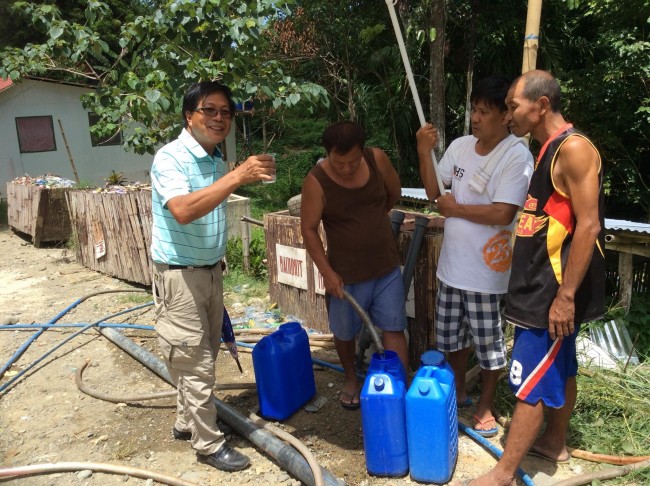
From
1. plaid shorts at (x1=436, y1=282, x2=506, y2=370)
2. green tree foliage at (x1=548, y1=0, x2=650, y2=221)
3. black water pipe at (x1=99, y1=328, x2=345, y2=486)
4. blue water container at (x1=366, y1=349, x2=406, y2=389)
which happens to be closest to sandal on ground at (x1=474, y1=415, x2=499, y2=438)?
plaid shorts at (x1=436, y1=282, x2=506, y2=370)

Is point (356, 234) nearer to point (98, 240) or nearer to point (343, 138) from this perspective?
point (343, 138)

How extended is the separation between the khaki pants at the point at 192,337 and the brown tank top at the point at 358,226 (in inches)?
28.4

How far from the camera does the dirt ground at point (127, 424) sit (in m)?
2.90

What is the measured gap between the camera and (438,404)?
254 cm

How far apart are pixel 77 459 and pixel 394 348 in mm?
1943

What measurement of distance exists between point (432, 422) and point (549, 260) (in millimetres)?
927

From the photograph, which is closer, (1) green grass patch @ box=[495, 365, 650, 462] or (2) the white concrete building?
(1) green grass patch @ box=[495, 365, 650, 462]

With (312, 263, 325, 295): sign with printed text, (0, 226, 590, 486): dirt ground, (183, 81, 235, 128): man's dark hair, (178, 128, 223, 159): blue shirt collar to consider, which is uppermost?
(183, 81, 235, 128): man's dark hair

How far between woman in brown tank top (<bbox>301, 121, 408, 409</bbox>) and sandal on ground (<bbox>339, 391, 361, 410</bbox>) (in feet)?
1.28

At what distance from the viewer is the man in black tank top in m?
2.19

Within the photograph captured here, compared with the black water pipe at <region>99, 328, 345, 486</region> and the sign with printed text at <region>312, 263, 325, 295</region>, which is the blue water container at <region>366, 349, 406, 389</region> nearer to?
the black water pipe at <region>99, 328, 345, 486</region>

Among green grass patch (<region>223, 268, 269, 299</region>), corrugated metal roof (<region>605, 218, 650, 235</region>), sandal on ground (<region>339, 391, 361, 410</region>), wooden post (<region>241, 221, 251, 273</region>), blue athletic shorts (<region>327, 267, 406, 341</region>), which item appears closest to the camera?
blue athletic shorts (<region>327, 267, 406, 341</region>)

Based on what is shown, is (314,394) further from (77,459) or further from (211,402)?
(77,459)

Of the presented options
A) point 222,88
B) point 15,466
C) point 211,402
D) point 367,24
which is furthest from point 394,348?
point 367,24
